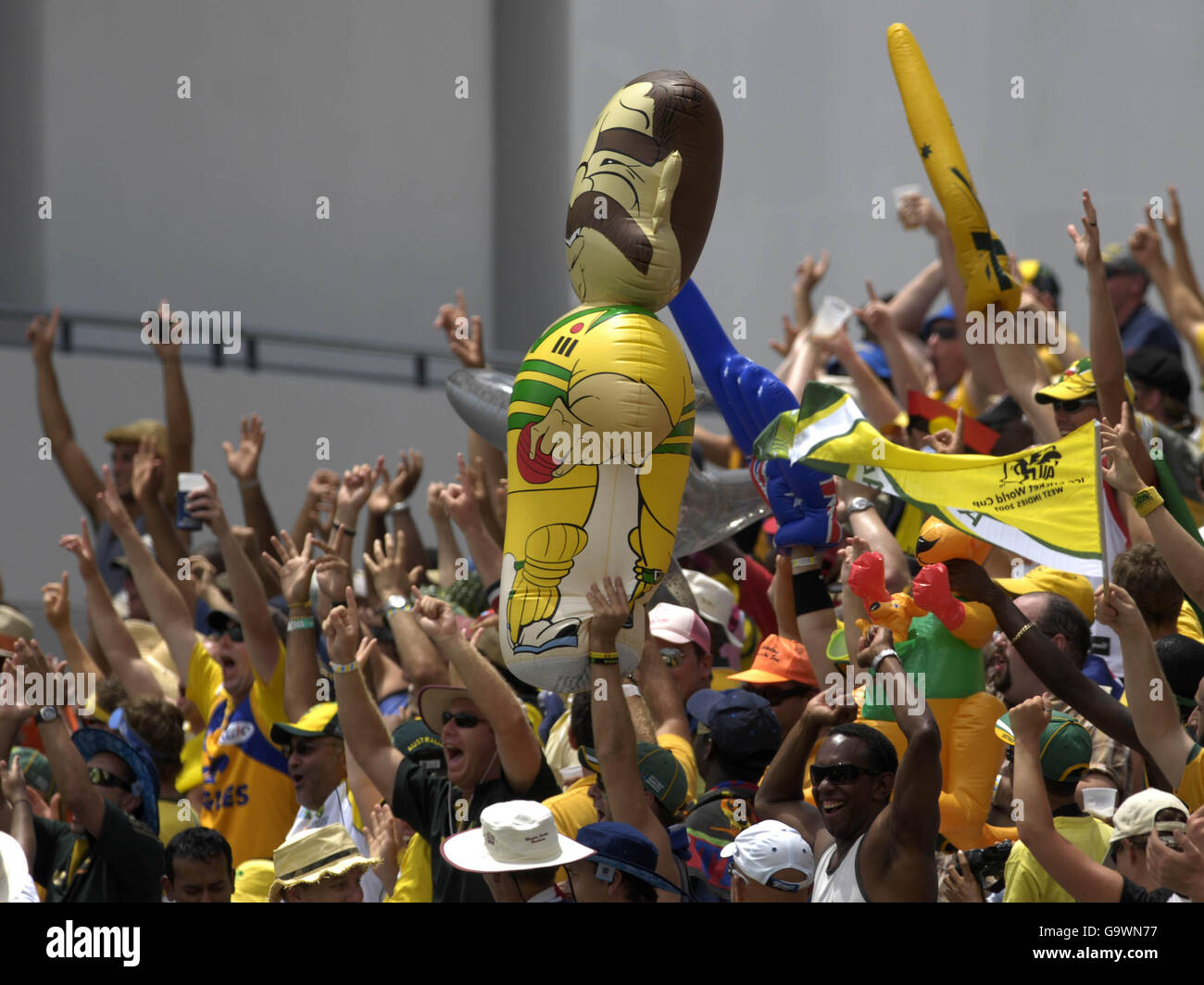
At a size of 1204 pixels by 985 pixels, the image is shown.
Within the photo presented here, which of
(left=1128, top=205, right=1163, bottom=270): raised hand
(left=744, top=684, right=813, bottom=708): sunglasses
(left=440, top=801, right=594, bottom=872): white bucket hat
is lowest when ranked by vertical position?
(left=440, top=801, right=594, bottom=872): white bucket hat

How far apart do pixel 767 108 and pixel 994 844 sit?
6.02m

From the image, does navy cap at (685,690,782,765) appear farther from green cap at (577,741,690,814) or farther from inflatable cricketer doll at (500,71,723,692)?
inflatable cricketer doll at (500,71,723,692)

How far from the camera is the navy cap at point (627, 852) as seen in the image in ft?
13.3

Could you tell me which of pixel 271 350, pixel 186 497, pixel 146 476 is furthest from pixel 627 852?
pixel 271 350

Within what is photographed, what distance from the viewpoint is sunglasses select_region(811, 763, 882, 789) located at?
3.96 m

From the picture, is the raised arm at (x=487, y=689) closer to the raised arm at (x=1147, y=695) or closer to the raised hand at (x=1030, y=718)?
the raised hand at (x=1030, y=718)

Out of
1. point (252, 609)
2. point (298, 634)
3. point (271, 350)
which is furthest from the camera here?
point (271, 350)

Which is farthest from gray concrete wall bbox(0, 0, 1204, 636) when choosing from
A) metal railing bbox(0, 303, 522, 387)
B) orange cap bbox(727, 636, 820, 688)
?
orange cap bbox(727, 636, 820, 688)

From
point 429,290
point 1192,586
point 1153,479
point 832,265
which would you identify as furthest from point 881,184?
point 1192,586

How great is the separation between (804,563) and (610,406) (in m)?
1.21

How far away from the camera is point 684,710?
537 centimetres

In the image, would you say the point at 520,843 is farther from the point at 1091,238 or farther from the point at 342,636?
the point at 1091,238

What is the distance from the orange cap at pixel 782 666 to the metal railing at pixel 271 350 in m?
5.53

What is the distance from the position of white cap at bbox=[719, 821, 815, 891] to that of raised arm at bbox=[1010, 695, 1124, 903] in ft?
1.69
